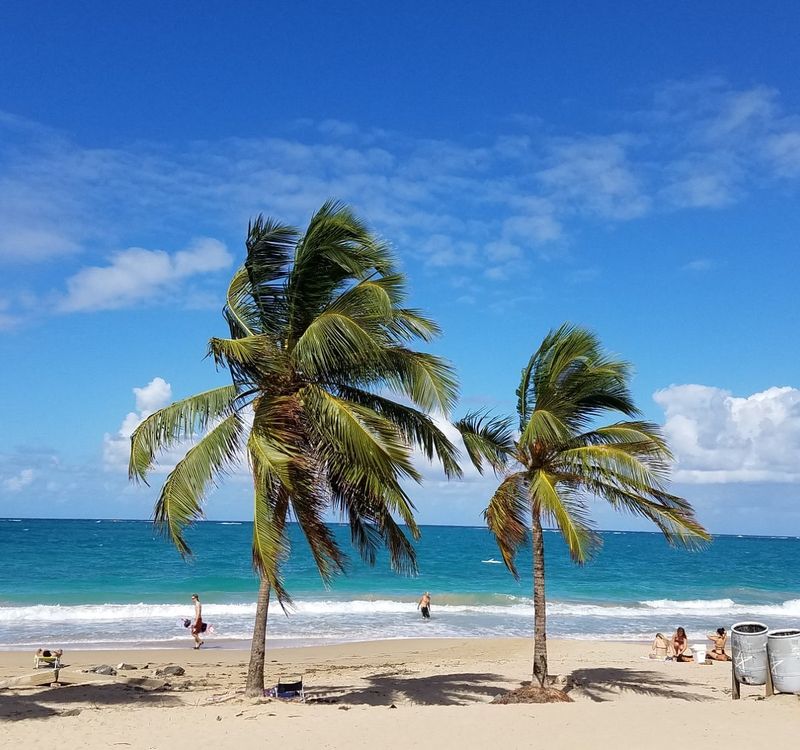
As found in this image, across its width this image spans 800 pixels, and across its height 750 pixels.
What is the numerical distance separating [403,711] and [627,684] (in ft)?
19.7

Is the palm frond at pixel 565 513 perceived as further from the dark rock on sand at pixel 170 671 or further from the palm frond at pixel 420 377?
the dark rock on sand at pixel 170 671

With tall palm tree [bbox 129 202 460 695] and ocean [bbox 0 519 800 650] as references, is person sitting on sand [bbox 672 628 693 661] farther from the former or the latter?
tall palm tree [bbox 129 202 460 695]

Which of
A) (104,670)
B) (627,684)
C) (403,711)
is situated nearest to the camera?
(403,711)

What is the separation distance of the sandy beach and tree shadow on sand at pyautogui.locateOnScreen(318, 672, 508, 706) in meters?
0.03

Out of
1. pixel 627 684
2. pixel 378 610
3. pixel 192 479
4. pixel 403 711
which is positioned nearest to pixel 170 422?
pixel 192 479

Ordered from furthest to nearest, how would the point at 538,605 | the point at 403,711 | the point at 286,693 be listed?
the point at 538,605 < the point at 286,693 < the point at 403,711

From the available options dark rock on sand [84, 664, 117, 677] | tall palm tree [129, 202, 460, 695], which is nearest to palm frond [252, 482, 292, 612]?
tall palm tree [129, 202, 460, 695]

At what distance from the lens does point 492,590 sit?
45969 millimetres

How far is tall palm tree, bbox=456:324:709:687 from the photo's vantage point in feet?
38.1

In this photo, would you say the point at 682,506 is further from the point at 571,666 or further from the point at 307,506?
the point at 571,666

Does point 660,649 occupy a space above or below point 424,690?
below

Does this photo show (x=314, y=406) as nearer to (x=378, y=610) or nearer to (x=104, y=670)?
(x=104, y=670)

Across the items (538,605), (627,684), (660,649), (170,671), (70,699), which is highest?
(538,605)

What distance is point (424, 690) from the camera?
Result: 13.8m
